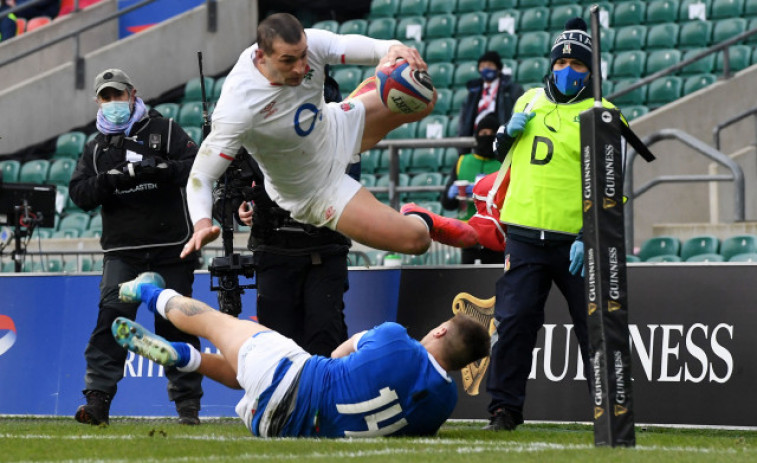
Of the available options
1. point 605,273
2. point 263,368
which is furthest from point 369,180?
point 605,273

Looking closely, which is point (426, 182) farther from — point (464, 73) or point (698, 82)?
point (698, 82)

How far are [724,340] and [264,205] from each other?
9.54 feet

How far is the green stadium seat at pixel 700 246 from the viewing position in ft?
39.7

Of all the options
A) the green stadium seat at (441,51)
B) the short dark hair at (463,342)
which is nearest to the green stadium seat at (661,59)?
the green stadium seat at (441,51)

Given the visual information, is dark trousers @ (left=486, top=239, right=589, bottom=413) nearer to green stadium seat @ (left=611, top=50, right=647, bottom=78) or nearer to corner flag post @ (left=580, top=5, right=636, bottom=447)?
corner flag post @ (left=580, top=5, right=636, bottom=447)

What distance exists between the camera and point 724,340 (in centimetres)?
827

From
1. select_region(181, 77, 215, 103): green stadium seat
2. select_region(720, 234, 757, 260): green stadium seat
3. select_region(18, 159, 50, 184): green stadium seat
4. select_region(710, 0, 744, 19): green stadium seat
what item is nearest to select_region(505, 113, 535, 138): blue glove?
select_region(720, 234, 757, 260): green stadium seat

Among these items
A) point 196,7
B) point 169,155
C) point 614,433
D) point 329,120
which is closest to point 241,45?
point 196,7

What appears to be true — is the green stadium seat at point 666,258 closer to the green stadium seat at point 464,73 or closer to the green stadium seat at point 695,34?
the green stadium seat at point 695,34

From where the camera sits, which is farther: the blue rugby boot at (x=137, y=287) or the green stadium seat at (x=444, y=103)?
the green stadium seat at (x=444, y=103)

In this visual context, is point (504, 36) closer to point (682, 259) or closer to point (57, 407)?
point (682, 259)

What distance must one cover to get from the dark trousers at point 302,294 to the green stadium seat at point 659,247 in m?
4.83

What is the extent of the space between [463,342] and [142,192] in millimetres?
2965

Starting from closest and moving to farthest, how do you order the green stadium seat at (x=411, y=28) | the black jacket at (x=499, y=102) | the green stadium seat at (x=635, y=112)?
1. the black jacket at (x=499, y=102)
2. the green stadium seat at (x=635, y=112)
3. the green stadium seat at (x=411, y=28)
